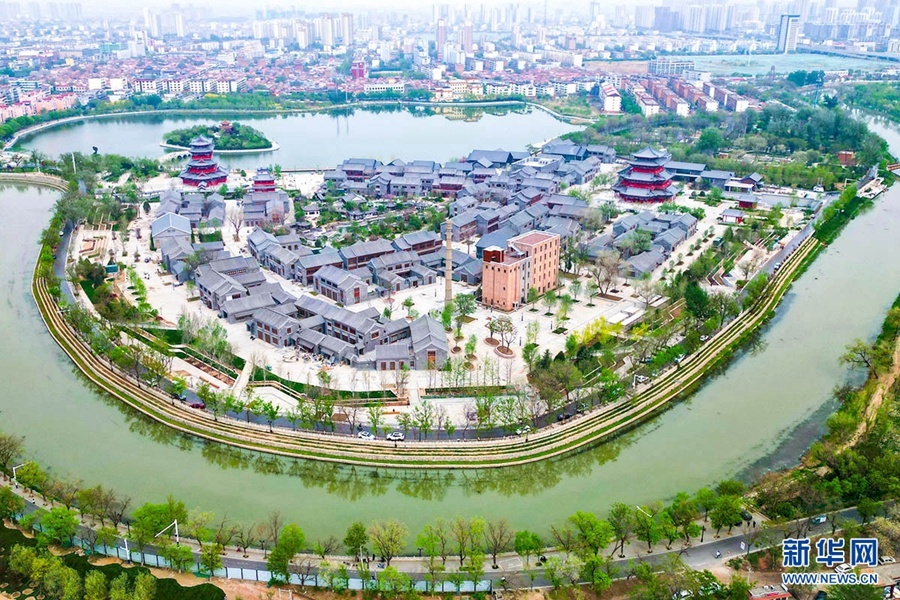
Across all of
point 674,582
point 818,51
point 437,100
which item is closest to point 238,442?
point 674,582

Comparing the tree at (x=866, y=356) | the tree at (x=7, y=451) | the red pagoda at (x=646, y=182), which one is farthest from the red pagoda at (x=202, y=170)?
the tree at (x=866, y=356)

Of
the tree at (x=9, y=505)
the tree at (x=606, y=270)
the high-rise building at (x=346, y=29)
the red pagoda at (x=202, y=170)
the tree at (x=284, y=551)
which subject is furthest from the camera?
the high-rise building at (x=346, y=29)

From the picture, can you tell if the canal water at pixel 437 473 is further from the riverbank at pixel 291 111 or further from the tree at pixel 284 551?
the riverbank at pixel 291 111

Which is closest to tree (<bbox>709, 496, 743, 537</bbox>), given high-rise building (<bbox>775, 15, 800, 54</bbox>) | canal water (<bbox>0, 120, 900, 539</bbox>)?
canal water (<bbox>0, 120, 900, 539</bbox>)

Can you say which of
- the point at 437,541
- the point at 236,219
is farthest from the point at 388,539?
the point at 236,219

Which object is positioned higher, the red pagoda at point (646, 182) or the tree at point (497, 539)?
the red pagoda at point (646, 182)

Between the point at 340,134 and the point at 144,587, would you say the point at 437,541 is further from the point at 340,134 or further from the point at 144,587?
the point at 340,134
